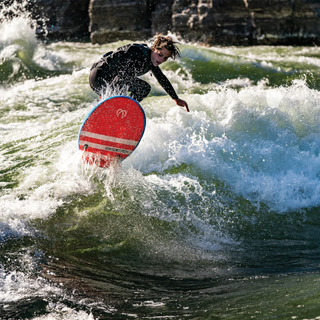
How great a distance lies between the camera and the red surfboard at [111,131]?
435 cm

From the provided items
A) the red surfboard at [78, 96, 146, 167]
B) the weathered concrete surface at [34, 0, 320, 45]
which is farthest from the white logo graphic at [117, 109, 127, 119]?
the weathered concrete surface at [34, 0, 320, 45]

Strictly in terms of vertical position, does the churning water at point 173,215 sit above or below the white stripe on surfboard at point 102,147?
below

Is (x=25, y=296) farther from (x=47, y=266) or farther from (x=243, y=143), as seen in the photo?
(x=243, y=143)

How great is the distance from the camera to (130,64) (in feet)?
14.5

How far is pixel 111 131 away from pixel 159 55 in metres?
0.95

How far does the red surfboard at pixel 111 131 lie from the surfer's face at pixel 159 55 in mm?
497

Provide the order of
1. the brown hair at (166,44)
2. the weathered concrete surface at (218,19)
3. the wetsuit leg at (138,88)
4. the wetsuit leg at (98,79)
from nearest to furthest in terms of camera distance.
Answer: the brown hair at (166,44) → the wetsuit leg at (98,79) → the wetsuit leg at (138,88) → the weathered concrete surface at (218,19)

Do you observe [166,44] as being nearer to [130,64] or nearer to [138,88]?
[130,64]

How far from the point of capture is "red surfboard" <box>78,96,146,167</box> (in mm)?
4348

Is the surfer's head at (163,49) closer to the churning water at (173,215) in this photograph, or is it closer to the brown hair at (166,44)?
the brown hair at (166,44)

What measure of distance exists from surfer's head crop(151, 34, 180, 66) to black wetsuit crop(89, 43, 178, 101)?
0.22ft

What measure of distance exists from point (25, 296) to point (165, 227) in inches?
59.3

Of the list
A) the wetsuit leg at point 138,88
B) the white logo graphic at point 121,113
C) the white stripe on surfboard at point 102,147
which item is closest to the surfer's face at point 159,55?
the wetsuit leg at point 138,88

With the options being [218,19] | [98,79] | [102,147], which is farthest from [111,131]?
[218,19]
